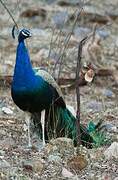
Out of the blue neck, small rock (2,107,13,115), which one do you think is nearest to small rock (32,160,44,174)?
the blue neck

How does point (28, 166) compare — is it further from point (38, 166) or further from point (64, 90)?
point (64, 90)

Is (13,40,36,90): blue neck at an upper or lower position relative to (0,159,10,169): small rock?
upper

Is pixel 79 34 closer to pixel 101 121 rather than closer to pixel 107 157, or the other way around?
pixel 101 121

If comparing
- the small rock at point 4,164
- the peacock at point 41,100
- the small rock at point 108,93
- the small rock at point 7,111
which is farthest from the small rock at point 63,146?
the small rock at point 108,93

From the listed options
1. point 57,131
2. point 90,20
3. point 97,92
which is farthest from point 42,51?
point 57,131

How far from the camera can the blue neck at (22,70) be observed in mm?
5238

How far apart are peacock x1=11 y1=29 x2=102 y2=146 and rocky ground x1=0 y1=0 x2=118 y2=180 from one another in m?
0.20

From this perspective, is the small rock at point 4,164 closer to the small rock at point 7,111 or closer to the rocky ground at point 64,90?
the rocky ground at point 64,90

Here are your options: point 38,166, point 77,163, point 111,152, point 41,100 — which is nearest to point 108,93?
point 41,100

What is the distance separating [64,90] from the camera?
7.42 m

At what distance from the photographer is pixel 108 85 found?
7.83 metres

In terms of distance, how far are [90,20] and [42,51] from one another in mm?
2208

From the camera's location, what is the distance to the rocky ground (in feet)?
16.0

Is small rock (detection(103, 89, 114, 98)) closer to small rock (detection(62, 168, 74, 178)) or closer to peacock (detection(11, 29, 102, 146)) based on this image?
peacock (detection(11, 29, 102, 146))
